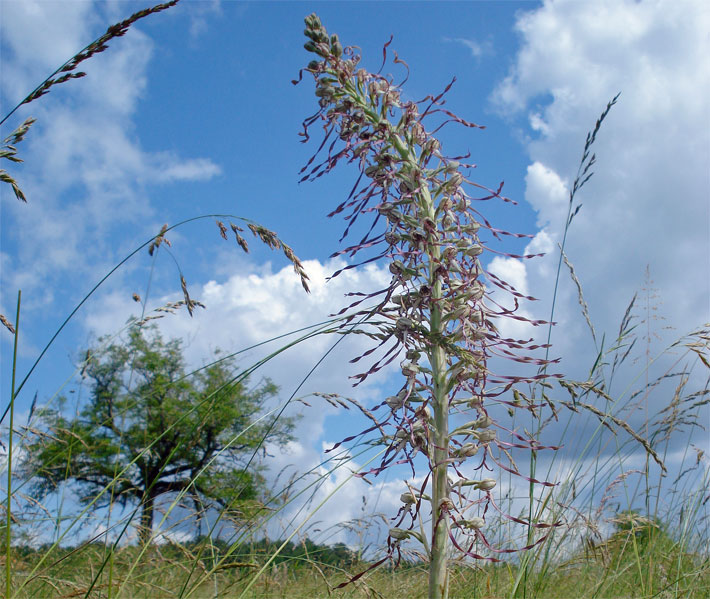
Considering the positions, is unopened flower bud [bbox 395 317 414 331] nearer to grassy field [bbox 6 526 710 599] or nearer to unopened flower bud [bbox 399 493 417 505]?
unopened flower bud [bbox 399 493 417 505]

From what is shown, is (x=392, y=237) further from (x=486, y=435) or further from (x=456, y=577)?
(x=456, y=577)

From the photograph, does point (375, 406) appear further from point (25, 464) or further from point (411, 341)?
point (25, 464)

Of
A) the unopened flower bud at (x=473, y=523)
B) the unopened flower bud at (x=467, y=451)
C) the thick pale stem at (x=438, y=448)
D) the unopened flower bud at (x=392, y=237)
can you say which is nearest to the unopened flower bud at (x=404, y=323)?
the thick pale stem at (x=438, y=448)

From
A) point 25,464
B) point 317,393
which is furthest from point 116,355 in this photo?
point 317,393

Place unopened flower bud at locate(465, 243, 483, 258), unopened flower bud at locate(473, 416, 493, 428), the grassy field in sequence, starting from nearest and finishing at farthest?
unopened flower bud at locate(473, 416, 493, 428) < unopened flower bud at locate(465, 243, 483, 258) < the grassy field

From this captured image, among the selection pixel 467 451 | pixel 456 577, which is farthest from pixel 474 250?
pixel 456 577

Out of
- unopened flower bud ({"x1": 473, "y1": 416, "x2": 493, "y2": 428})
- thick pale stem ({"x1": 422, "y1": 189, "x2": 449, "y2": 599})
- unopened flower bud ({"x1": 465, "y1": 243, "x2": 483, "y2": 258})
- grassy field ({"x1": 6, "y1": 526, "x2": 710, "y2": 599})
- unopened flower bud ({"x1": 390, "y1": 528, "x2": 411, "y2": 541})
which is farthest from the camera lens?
grassy field ({"x1": 6, "y1": 526, "x2": 710, "y2": 599})

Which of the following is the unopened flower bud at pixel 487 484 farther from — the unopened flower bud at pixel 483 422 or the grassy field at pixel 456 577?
the grassy field at pixel 456 577

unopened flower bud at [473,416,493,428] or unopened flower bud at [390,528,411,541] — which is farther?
unopened flower bud at [473,416,493,428]

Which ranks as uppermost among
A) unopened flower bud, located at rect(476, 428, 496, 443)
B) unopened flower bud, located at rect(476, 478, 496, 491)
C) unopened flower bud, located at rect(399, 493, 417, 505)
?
unopened flower bud, located at rect(476, 428, 496, 443)

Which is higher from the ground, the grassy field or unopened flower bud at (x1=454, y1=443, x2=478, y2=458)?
unopened flower bud at (x1=454, y1=443, x2=478, y2=458)

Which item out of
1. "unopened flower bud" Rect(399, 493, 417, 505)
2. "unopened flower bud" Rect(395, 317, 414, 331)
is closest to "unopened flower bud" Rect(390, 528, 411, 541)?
"unopened flower bud" Rect(399, 493, 417, 505)

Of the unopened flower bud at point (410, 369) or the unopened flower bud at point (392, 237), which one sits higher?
the unopened flower bud at point (392, 237)

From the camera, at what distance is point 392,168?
220cm
